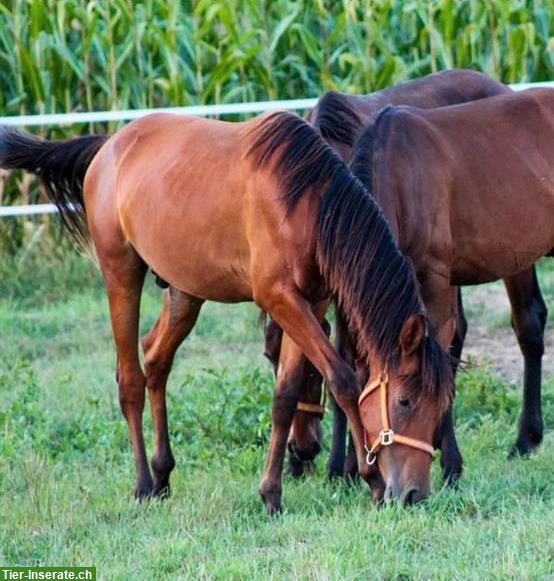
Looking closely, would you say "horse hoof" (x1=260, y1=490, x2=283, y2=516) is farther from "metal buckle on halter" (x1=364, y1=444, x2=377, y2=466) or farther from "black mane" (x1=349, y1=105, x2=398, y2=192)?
"black mane" (x1=349, y1=105, x2=398, y2=192)

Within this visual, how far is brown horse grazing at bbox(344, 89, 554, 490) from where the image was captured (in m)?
6.92

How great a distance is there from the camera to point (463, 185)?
717 cm

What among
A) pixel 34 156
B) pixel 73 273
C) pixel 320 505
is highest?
pixel 34 156

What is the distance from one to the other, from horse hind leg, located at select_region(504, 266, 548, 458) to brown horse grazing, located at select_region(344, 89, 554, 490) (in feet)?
2.16

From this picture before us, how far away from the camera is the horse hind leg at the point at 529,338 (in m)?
8.13

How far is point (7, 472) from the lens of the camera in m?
7.57

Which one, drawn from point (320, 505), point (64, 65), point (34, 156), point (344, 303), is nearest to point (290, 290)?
point (344, 303)

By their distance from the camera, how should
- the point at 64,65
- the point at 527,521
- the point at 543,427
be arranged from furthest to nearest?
the point at 64,65 → the point at 543,427 → the point at 527,521

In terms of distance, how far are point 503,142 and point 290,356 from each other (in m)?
1.73

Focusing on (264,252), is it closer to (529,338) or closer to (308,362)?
(308,362)

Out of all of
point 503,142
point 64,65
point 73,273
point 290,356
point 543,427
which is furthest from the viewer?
point 64,65

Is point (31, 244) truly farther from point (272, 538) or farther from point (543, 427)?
point (272, 538)

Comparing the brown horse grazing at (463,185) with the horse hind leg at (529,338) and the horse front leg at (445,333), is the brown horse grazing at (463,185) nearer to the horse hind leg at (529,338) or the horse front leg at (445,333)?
Result: the horse front leg at (445,333)

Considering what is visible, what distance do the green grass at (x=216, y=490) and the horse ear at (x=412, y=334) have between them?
0.65 metres
